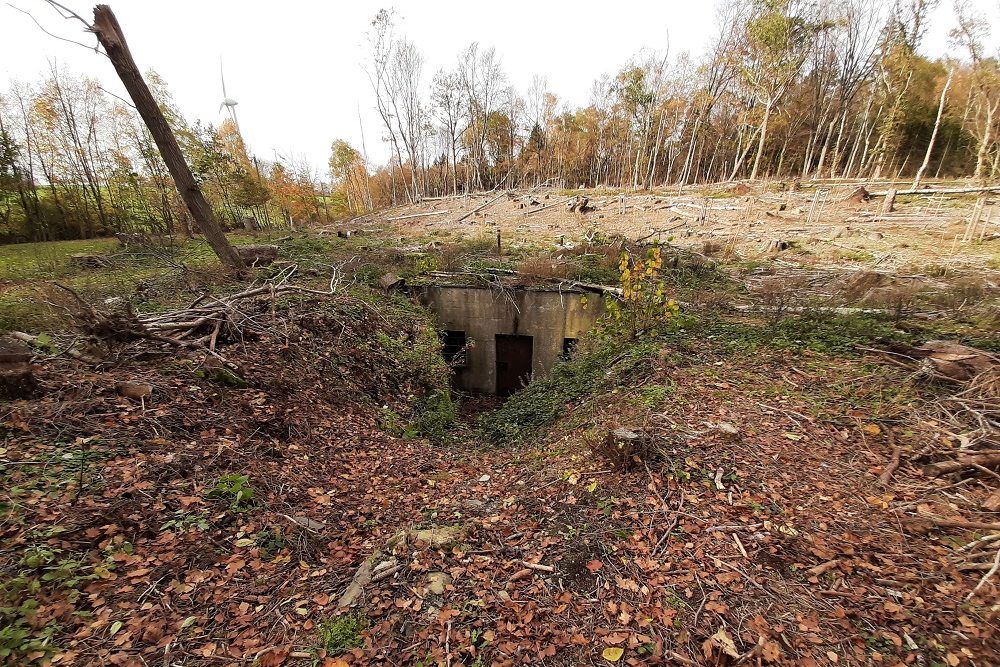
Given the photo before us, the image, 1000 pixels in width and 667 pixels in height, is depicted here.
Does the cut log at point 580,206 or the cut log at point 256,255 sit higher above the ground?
the cut log at point 580,206

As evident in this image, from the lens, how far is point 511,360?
32.9 feet

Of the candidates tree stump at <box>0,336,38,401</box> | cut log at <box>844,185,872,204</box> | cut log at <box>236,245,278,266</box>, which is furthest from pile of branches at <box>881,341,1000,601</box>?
cut log at <box>844,185,872,204</box>

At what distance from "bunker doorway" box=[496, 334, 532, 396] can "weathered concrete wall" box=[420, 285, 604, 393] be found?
0.18m

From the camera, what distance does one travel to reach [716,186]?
76.0 ft

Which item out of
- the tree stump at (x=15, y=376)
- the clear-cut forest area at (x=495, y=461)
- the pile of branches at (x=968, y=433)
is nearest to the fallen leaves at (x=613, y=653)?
the clear-cut forest area at (x=495, y=461)

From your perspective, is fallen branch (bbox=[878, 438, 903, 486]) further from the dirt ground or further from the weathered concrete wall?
the dirt ground

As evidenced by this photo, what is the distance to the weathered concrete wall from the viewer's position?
909 cm

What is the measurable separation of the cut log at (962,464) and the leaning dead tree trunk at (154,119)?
10081 millimetres

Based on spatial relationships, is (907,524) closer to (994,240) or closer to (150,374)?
(150,374)

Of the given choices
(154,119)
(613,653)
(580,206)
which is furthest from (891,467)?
(580,206)

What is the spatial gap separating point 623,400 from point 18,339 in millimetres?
6415

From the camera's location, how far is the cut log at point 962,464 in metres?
2.98

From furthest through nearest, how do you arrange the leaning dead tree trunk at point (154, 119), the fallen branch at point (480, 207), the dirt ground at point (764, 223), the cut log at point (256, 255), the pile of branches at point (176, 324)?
the fallen branch at point (480, 207) → the dirt ground at point (764, 223) → the cut log at point (256, 255) → the leaning dead tree trunk at point (154, 119) → the pile of branches at point (176, 324)

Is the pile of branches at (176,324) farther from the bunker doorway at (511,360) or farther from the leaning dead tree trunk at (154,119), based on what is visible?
the bunker doorway at (511,360)
